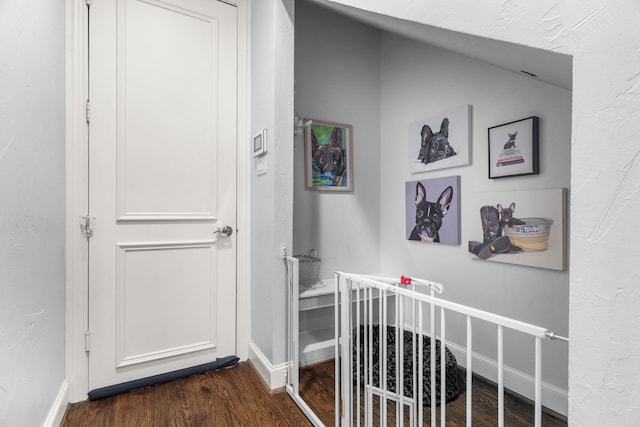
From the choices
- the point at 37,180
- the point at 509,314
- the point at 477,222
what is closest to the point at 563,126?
the point at 477,222

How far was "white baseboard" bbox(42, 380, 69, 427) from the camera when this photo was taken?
4.67 ft

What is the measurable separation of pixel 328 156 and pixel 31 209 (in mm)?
1791

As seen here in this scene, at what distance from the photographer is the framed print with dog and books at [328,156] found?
2467 millimetres

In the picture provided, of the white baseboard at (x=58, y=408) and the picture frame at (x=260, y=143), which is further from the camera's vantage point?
the picture frame at (x=260, y=143)

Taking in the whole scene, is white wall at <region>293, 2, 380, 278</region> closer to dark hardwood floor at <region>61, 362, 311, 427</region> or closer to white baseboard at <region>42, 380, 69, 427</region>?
dark hardwood floor at <region>61, 362, 311, 427</region>

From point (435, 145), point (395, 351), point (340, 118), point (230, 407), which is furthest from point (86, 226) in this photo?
point (435, 145)

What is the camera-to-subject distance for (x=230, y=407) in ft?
5.57

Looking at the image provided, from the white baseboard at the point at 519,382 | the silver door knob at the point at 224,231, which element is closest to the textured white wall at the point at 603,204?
the white baseboard at the point at 519,382

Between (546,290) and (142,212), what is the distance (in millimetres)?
2271

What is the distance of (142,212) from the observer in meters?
1.92

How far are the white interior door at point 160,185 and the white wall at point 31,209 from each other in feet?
0.65

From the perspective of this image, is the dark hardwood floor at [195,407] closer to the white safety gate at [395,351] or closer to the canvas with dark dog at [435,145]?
the white safety gate at [395,351]

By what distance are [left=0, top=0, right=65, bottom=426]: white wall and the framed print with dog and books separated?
1477 mm

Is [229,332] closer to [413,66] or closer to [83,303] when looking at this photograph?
[83,303]
